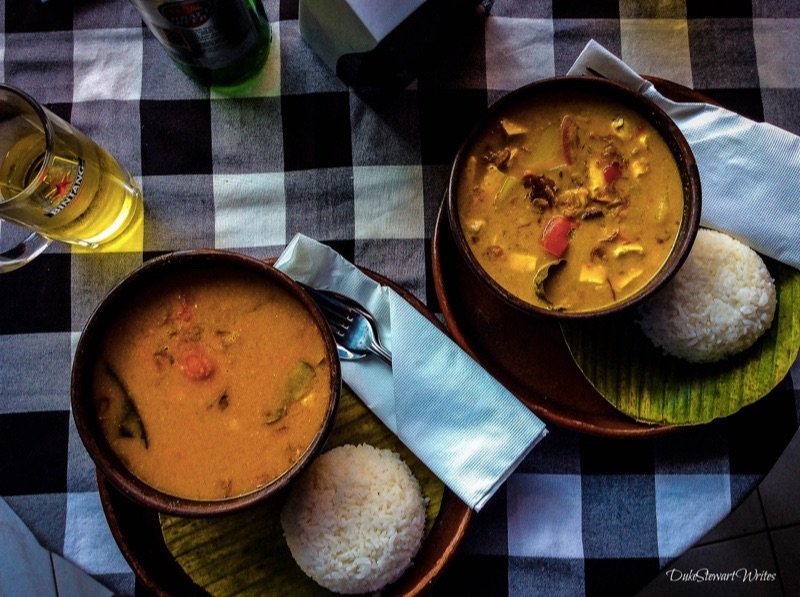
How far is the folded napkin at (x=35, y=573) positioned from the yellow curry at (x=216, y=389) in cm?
61

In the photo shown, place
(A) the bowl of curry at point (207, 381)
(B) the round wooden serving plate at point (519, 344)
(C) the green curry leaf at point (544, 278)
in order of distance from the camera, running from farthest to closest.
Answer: (B) the round wooden serving plate at point (519, 344), (C) the green curry leaf at point (544, 278), (A) the bowl of curry at point (207, 381)

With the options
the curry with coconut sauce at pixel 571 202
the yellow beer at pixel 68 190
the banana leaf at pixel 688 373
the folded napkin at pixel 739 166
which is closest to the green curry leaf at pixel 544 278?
the curry with coconut sauce at pixel 571 202

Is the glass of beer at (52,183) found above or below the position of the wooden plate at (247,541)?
above

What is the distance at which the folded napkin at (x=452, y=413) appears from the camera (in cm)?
139

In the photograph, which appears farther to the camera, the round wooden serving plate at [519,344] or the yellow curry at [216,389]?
the round wooden serving plate at [519,344]

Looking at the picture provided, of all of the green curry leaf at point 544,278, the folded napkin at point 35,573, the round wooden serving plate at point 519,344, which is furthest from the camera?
the folded napkin at point 35,573

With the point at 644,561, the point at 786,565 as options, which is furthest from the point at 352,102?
the point at 786,565

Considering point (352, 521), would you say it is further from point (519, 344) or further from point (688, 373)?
point (688, 373)

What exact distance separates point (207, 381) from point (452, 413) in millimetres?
454

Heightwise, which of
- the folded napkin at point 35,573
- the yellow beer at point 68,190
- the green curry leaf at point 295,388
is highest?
the yellow beer at point 68,190

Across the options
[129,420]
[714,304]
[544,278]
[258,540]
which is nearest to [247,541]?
[258,540]

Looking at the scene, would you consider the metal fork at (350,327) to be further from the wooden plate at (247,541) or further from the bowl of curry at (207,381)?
the bowl of curry at (207,381)

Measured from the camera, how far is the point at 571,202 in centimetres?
137

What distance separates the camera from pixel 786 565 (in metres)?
2.18
